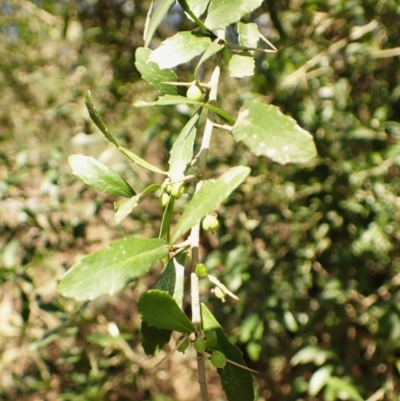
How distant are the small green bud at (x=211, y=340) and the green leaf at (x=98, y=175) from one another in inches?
7.5

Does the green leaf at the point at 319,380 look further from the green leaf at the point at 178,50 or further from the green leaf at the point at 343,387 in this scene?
the green leaf at the point at 178,50

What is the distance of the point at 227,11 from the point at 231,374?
39 centimetres

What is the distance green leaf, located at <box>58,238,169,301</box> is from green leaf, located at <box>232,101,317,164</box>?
0.14 m

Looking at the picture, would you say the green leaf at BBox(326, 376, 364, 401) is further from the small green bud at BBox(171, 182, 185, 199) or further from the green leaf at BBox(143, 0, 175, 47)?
the green leaf at BBox(143, 0, 175, 47)

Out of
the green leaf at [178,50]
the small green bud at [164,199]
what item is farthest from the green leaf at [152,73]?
the small green bud at [164,199]

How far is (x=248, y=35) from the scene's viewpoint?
2.09 feet

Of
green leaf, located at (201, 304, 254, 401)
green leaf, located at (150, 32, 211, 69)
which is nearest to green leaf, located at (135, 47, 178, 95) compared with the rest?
green leaf, located at (150, 32, 211, 69)

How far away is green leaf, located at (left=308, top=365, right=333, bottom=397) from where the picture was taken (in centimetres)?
136

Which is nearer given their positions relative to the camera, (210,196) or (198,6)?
(210,196)

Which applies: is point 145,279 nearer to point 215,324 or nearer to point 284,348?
point 284,348

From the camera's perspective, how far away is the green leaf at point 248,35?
628 mm

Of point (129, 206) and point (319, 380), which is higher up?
point (129, 206)

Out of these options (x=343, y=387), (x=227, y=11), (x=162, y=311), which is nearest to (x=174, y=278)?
(x=162, y=311)

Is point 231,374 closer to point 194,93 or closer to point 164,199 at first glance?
point 164,199
